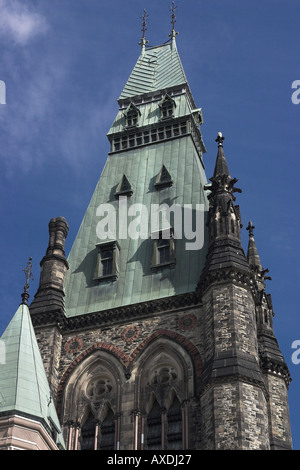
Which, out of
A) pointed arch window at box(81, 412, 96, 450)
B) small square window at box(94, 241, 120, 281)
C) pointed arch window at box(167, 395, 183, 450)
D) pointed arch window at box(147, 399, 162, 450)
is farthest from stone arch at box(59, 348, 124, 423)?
small square window at box(94, 241, 120, 281)

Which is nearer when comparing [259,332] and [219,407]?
[219,407]

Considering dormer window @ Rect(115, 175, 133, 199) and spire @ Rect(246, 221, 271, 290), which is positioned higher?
dormer window @ Rect(115, 175, 133, 199)

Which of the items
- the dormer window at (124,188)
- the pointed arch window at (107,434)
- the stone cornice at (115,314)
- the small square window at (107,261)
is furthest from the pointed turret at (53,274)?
the pointed arch window at (107,434)

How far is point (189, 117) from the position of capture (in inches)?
1924

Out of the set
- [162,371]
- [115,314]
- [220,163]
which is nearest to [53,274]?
[115,314]

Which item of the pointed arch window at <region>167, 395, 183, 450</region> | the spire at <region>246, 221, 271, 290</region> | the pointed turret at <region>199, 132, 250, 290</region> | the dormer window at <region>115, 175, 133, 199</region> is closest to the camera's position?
the pointed arch window at <region>167, 395, 183, 450</region>

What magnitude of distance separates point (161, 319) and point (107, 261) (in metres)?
4.88

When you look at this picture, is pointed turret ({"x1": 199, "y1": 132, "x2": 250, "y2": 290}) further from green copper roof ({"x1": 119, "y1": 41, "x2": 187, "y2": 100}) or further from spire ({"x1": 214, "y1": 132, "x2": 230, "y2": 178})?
green copper roof ({"x1": 119, "y1": 41, "x2": 187, "y2": 100})

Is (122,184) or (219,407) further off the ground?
(122,184)

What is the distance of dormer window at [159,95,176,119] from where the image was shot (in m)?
49.7

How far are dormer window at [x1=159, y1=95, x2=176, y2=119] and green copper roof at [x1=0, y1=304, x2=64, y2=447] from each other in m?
16.1
